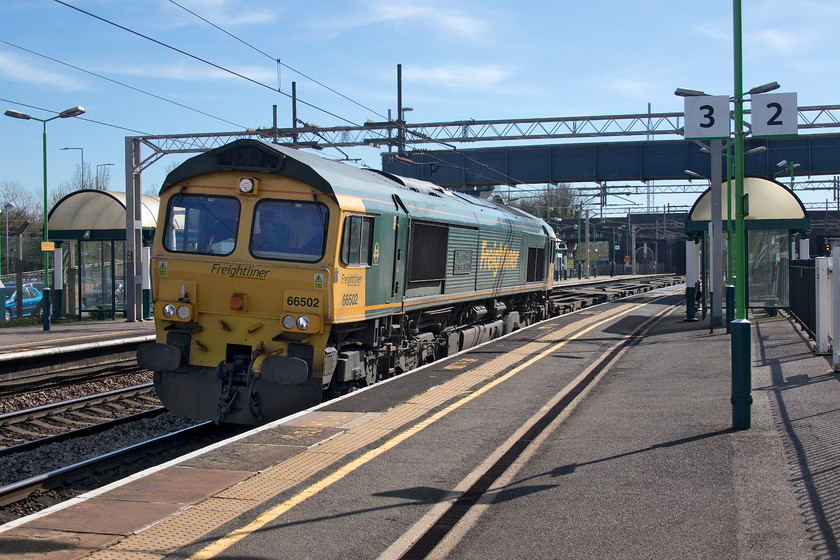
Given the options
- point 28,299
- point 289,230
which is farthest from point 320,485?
point 28,299

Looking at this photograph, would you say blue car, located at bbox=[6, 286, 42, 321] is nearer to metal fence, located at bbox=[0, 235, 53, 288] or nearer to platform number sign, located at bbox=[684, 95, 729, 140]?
metal fence, located at bbox=[0, 235, 53, 288]

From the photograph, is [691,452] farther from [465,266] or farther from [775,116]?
[465,266]

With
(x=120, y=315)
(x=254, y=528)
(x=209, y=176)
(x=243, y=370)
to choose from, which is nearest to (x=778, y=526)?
(x=254, y=528)

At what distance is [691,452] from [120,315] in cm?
2431

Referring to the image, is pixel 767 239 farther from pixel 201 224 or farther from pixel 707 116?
pixel 201 224

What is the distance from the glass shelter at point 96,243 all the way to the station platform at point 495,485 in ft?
62.1

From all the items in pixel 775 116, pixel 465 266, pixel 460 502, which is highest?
pixel 775 116

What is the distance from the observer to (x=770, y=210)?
23.7 metres

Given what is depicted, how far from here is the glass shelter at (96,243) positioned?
26.8 meters

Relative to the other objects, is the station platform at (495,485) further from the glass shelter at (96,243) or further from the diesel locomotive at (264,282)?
the glass shelter at (96,243)

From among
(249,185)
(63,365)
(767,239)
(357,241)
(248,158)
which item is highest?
(248,158)

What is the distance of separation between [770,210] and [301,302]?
18.3m

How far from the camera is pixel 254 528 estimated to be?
564cm

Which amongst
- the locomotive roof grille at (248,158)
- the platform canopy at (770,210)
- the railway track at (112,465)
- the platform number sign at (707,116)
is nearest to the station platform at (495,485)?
the railway track at (112,465)
